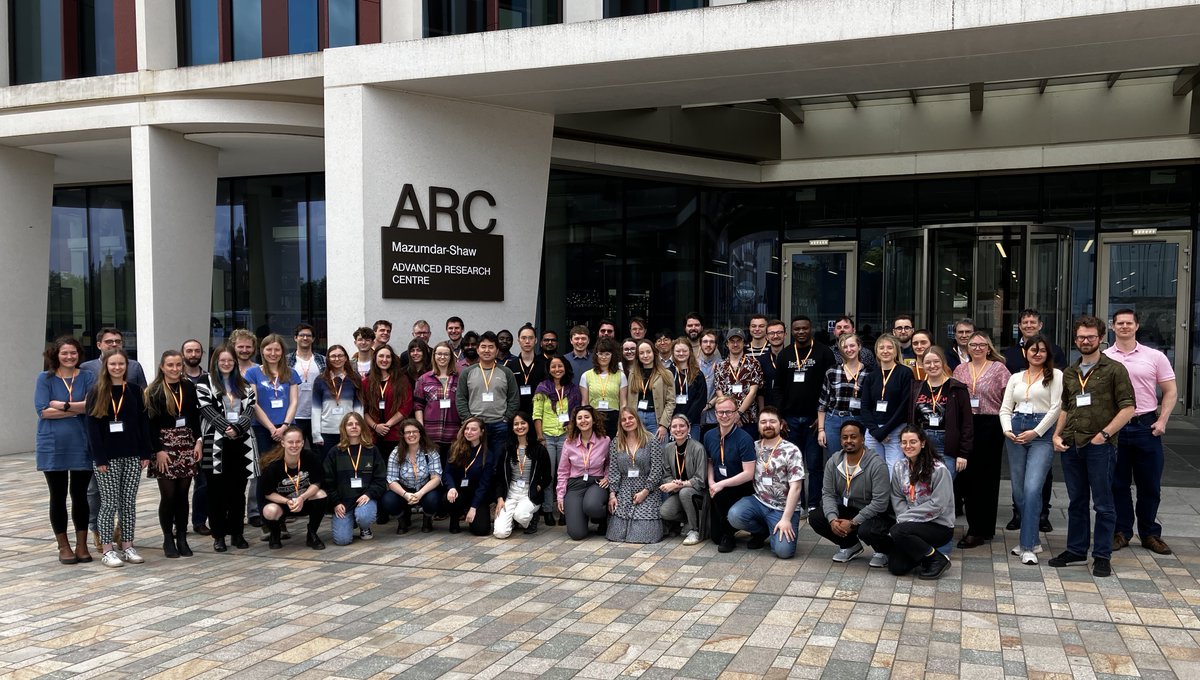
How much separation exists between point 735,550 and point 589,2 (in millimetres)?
8059

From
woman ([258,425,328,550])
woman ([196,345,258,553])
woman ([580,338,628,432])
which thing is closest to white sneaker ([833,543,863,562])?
woman ([580,338,628,432])

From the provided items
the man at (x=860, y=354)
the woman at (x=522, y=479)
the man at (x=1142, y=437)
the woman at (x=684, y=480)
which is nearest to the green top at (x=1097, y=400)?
the man at (x=1142, y=437)

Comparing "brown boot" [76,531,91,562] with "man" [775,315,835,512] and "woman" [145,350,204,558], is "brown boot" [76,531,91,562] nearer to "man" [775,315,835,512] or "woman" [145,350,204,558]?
"woman" [145,350,204,558]

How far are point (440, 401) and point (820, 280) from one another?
10103 mm

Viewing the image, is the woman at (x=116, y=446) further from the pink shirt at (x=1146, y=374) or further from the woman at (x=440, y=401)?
the pink shirt at (x=1146, y=374)

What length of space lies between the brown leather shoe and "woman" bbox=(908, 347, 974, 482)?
1459 millimetres

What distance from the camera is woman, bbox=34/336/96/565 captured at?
6891 millimetres

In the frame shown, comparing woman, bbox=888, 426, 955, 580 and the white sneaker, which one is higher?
woman, bbox=888, 426, 955, 580

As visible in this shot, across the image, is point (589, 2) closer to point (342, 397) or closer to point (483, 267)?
point (483, 267)

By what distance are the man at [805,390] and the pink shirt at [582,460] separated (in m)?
1.76

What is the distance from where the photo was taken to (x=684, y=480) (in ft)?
24.4

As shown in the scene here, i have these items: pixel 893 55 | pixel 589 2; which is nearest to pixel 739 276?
pixel 589 2

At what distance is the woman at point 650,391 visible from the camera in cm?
829

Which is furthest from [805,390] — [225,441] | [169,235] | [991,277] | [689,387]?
[169,235]
